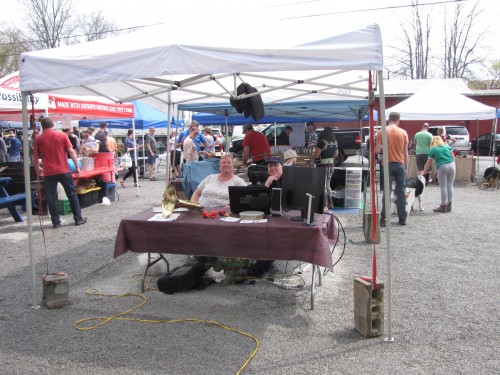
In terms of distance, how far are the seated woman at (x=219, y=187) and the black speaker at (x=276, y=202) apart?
908mm

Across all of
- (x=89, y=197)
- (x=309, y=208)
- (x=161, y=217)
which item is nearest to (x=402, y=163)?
(x=309, y=208)

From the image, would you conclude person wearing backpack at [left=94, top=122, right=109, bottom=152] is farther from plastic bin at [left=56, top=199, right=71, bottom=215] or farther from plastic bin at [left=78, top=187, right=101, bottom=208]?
plastic bin at [left=56, top=199, right=71, bottom=215]

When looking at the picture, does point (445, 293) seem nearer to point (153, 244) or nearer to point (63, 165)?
point (153, 244)

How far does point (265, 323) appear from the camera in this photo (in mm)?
3584

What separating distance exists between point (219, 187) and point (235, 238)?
1323 millimetres

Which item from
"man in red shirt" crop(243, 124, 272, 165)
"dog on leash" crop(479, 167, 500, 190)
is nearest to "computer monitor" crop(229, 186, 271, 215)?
"man in red shirt" crop(243, 124, 272, 165)

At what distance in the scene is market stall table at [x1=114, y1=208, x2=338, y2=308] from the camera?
11.9 feet

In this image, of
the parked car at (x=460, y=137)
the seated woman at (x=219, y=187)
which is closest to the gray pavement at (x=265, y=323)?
the seated woman at (x=219, y=187)

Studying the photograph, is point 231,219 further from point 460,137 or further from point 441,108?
point 460,137

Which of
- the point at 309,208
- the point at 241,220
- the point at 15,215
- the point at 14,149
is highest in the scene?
the point at 14,149

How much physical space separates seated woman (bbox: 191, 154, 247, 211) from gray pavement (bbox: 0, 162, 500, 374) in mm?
901

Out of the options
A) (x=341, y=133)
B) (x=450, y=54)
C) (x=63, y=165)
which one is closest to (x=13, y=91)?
(x=63, y=165)

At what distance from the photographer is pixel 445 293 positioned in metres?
4.19

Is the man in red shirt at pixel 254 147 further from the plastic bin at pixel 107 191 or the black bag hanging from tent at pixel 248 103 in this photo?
the plastic bin at pixel 107 191
